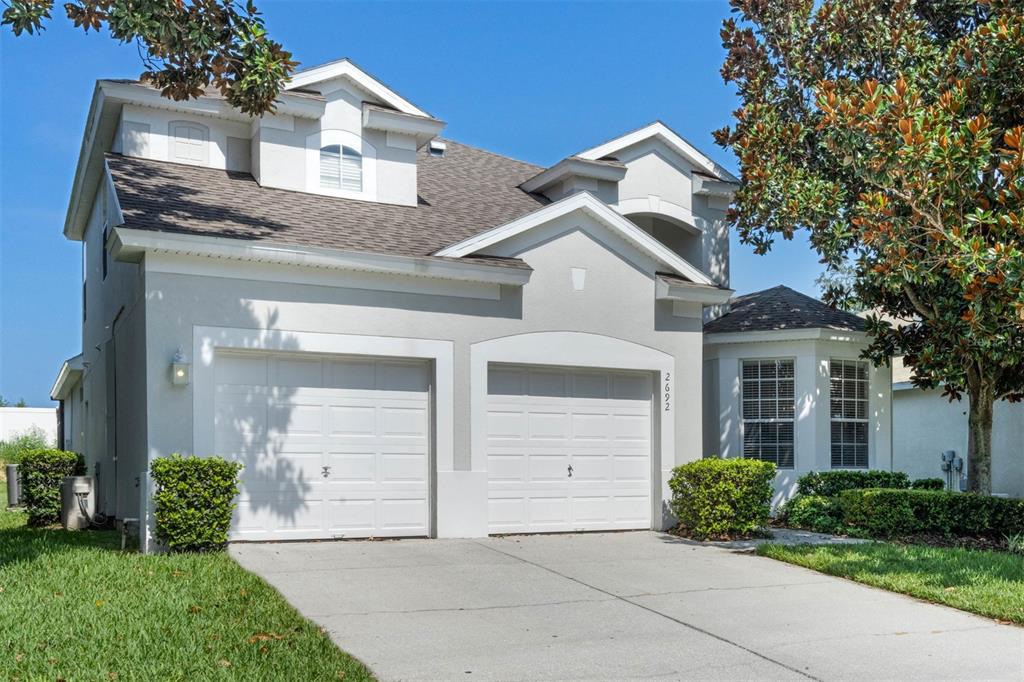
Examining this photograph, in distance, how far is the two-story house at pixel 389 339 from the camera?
40.6 feet

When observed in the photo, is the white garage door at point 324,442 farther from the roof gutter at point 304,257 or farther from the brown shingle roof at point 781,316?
the brown shingle roof at point 781,316

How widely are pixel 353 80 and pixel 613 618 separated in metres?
10.1

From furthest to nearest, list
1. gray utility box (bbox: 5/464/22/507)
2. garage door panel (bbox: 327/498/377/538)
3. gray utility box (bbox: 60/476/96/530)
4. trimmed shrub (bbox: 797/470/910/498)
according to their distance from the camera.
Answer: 1. gray utility box (bbox: 5/464/22/507)
2. trimmed shrub (bbox: 797/470/910/498)
3. gray utility box (bbox: 60/476/96/530)
4. garage door panel (bbox: 327/498/377/538)

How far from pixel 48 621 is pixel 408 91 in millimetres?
10862

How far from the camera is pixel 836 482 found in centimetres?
1706

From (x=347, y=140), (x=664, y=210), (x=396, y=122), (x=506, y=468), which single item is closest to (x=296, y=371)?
(x=506, y=468)

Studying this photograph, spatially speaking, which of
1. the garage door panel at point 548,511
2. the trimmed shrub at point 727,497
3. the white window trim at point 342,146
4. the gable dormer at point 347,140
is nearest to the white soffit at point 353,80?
the gable dormer at point 347,140

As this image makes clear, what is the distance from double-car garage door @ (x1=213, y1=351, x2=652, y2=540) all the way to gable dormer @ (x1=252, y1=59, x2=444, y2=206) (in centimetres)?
352

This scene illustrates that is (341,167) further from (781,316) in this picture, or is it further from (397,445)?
(781,316)

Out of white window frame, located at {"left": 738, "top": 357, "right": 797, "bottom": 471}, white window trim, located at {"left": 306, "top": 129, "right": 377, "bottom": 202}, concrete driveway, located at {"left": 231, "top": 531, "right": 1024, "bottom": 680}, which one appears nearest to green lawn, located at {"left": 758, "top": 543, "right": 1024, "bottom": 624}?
concrete driveway, located at {"left": 231, "top": 531, "right": 1024, "bottom": 680}

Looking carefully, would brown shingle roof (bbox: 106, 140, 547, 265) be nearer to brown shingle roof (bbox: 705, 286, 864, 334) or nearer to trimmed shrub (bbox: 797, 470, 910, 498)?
brown shingle roof (bbox: 705, 286, 864, 334)

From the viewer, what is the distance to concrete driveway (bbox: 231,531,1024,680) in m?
7.12

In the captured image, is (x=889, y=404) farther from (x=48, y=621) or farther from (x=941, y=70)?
(x=48, y=621)

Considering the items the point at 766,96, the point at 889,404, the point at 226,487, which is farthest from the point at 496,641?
the point at 889,404
